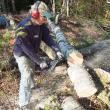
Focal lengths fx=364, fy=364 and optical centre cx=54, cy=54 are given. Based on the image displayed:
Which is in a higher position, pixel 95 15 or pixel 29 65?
pixel 29 65

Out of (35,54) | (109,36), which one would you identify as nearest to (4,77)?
Answer: (35,54)

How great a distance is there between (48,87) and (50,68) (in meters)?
0.41

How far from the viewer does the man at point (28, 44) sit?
680 centimetres

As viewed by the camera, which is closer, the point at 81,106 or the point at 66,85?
the point at 81,106

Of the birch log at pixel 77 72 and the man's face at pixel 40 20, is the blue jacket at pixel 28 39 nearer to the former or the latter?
the man's face at pixel 40 20

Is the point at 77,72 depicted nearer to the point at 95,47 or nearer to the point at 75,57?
the point at 75,57

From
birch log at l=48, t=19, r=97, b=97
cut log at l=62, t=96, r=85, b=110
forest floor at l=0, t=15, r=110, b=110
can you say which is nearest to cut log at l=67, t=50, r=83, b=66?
birch log at l=48, t=19, r=97, b=97

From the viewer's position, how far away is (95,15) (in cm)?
1401

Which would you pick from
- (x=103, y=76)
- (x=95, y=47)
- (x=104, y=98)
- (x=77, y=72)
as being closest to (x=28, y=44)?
(x=77, y=72)

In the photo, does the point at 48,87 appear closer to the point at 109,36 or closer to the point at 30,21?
A: the point at 30,21

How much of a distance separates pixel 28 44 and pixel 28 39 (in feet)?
0.50

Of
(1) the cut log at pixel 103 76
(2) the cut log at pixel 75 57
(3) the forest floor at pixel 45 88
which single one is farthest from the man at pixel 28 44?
(1) the cut log at pixel 103 76

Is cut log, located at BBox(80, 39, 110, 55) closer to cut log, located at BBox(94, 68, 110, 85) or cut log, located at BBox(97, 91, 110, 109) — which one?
cut log, located at BBox(94, 68, 110, 85)

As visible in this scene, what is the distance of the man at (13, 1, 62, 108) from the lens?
22.3 ft
